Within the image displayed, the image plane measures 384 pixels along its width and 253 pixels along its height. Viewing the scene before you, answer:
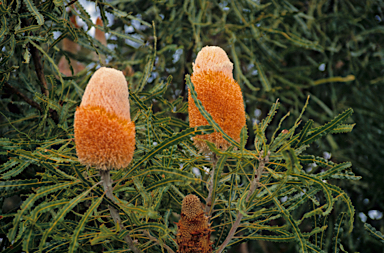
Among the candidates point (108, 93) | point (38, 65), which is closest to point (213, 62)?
point (108, 93)

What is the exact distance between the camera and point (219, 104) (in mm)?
454

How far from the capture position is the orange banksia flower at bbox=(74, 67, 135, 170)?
0.40m

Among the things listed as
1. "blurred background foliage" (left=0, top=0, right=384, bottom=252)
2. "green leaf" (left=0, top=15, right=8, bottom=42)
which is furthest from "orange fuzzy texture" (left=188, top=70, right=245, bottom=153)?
"blurred background foliage" (left=0, top=0, right=384, bottom=252)

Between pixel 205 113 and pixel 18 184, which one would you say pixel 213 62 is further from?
pixel 18 184

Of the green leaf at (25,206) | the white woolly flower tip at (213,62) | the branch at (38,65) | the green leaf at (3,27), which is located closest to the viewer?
the green leaf at (25,206)

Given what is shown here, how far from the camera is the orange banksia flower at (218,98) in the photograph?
46 cm

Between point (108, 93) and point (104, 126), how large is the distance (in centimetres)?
4

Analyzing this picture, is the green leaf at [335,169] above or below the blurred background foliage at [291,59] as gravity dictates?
above

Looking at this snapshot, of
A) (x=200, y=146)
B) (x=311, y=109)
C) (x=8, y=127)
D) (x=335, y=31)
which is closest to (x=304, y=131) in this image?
(x=200, y=146)

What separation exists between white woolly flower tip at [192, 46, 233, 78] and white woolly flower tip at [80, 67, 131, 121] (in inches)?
4.8

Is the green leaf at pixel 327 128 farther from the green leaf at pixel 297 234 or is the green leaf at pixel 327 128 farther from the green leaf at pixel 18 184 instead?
the green leaf at pixel 18 184

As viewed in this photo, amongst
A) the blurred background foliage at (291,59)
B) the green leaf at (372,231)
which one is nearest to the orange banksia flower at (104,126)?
the green leaf at (372,231)

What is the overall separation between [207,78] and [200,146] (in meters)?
0.10

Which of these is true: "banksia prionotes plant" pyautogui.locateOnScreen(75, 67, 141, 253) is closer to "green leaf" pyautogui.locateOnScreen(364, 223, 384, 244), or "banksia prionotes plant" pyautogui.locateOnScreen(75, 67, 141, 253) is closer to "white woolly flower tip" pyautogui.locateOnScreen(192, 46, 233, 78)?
"white woolly flower tip" pyautogui.locateOnScreen(192, 46, 233, 78)
